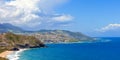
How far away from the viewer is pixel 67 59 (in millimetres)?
180125

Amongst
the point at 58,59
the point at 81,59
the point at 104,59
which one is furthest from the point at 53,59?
the point at 104,59

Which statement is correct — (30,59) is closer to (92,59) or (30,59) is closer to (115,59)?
(92,59)

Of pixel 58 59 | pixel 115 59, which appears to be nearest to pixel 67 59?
pixel 58 59

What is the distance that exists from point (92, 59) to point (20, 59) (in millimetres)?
39938

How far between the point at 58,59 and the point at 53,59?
2.81 meters

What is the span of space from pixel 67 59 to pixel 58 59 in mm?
5052

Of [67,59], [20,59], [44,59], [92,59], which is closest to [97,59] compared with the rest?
[92,59]

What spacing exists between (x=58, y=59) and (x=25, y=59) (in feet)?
60.8

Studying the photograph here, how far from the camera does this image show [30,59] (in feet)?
579

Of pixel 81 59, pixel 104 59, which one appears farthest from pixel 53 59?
pixel 104 59

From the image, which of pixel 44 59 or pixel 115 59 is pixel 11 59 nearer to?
pixel 44 59

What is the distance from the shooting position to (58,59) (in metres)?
180

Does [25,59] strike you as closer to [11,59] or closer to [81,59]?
[11,59]

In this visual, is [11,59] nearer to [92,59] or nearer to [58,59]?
[58,59]
